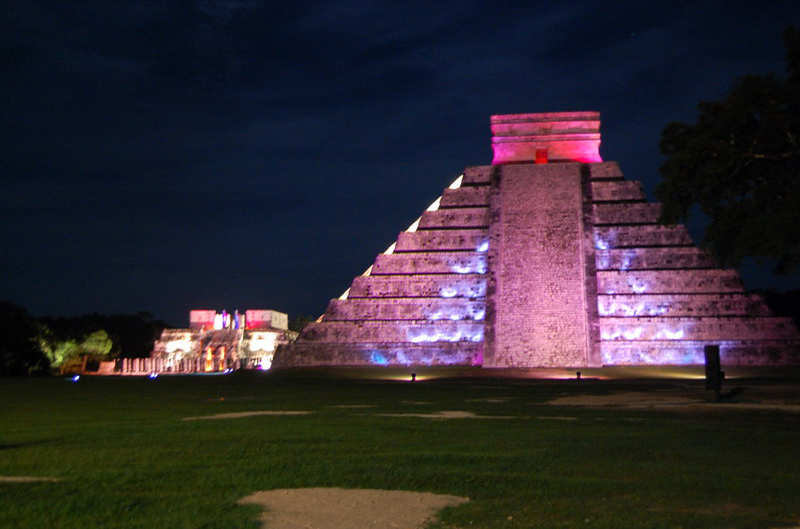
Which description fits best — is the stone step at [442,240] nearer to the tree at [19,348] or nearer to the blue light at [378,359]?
the blue light at [378,359]

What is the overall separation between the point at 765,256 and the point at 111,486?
1412cm

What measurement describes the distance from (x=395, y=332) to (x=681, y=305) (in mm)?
10552

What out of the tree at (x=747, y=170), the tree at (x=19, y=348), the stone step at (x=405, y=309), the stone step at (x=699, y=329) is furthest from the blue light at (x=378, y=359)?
the tree at (x=19, y=348)

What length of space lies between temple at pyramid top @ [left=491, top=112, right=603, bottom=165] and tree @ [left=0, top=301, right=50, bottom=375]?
23.4 meters

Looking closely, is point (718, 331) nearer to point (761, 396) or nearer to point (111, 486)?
point (761, 396)

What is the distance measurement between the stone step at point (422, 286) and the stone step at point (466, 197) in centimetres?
456

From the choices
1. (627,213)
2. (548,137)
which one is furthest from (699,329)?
(548,137)

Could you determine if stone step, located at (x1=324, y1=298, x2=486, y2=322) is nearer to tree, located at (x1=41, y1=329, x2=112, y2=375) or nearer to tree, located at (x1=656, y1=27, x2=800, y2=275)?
tree, located at (x1=656, y1=27, x2=800, y2=275)

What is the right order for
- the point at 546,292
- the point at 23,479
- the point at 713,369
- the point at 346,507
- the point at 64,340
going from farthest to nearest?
the point at 64,340 < the point at 546,292 < the point at 713,369 < the point at 23,479 < the point at 346,507

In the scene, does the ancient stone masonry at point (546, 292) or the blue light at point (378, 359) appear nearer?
the ancient stone masonry at point (546, 292)

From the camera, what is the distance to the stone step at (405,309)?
103 feet

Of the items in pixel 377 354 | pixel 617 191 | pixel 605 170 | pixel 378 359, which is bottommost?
pixel 378 359

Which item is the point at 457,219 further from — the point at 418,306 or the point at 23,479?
the point at 23,479

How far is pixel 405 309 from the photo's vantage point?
32000 millimetres
